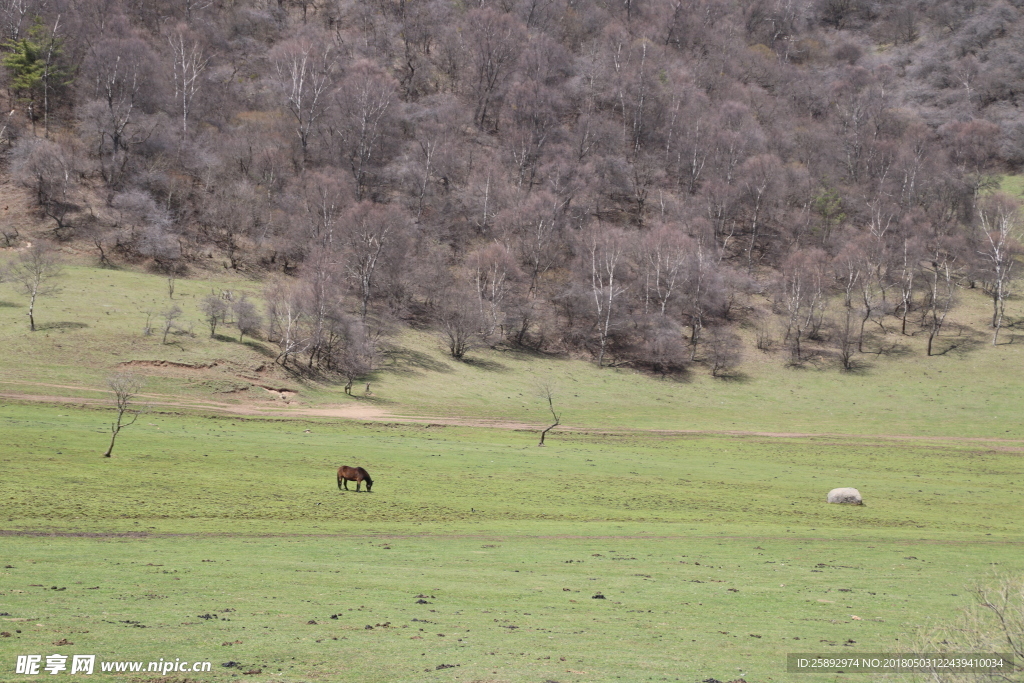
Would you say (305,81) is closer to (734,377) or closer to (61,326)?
(61,326)

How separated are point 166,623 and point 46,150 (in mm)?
99295

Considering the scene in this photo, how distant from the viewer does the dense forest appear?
93812mm

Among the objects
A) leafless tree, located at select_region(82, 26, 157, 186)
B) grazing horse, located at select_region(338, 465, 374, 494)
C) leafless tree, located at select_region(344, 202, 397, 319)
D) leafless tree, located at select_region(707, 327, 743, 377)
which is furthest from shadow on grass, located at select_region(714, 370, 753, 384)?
leafless tree, located at select_region(82, 26, 157, 186)

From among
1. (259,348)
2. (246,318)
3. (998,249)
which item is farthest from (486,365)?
(998,249)

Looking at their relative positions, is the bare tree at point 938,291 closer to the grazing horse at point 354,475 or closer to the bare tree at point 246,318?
the bare tree at point 246,318

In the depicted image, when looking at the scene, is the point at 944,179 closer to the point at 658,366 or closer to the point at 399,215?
the point at 658,366

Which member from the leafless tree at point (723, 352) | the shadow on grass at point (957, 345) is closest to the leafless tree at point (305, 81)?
the leafless tree at point (723, 352)

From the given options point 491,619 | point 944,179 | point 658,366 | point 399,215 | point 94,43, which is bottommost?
point 658,366

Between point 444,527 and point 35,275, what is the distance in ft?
192

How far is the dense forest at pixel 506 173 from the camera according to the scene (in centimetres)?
9381

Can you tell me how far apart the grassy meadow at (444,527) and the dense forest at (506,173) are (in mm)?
16824

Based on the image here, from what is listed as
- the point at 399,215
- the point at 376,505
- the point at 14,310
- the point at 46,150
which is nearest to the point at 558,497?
the point at 376,505

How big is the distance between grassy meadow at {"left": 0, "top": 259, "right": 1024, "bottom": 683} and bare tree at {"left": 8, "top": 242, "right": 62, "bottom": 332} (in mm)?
1340

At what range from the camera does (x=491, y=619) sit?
1595 centimetres
